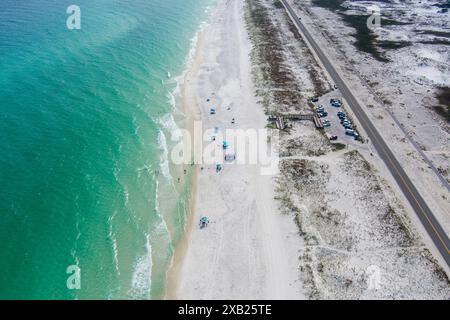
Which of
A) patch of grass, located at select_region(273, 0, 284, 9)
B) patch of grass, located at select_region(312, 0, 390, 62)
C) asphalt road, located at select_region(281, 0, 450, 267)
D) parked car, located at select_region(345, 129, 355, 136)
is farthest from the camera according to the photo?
patch of grass, located at select_region(273, 0, 284, 9)

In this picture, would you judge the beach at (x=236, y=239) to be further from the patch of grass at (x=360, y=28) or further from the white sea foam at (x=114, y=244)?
the patch of grass at (x=360, y=28)

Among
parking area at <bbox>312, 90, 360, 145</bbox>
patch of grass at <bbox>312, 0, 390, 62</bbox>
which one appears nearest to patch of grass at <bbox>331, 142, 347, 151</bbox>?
parking area at <bbox>312, 90, 360, 145</bbox>

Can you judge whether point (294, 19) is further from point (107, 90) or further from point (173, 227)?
point (173, 227)

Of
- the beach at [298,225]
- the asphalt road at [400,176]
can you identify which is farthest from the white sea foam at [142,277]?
the asphalt road at [400,176]

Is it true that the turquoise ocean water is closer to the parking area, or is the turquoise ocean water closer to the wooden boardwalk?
the wooden boardwalk

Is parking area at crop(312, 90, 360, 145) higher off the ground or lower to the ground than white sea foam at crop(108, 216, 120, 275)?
higher
